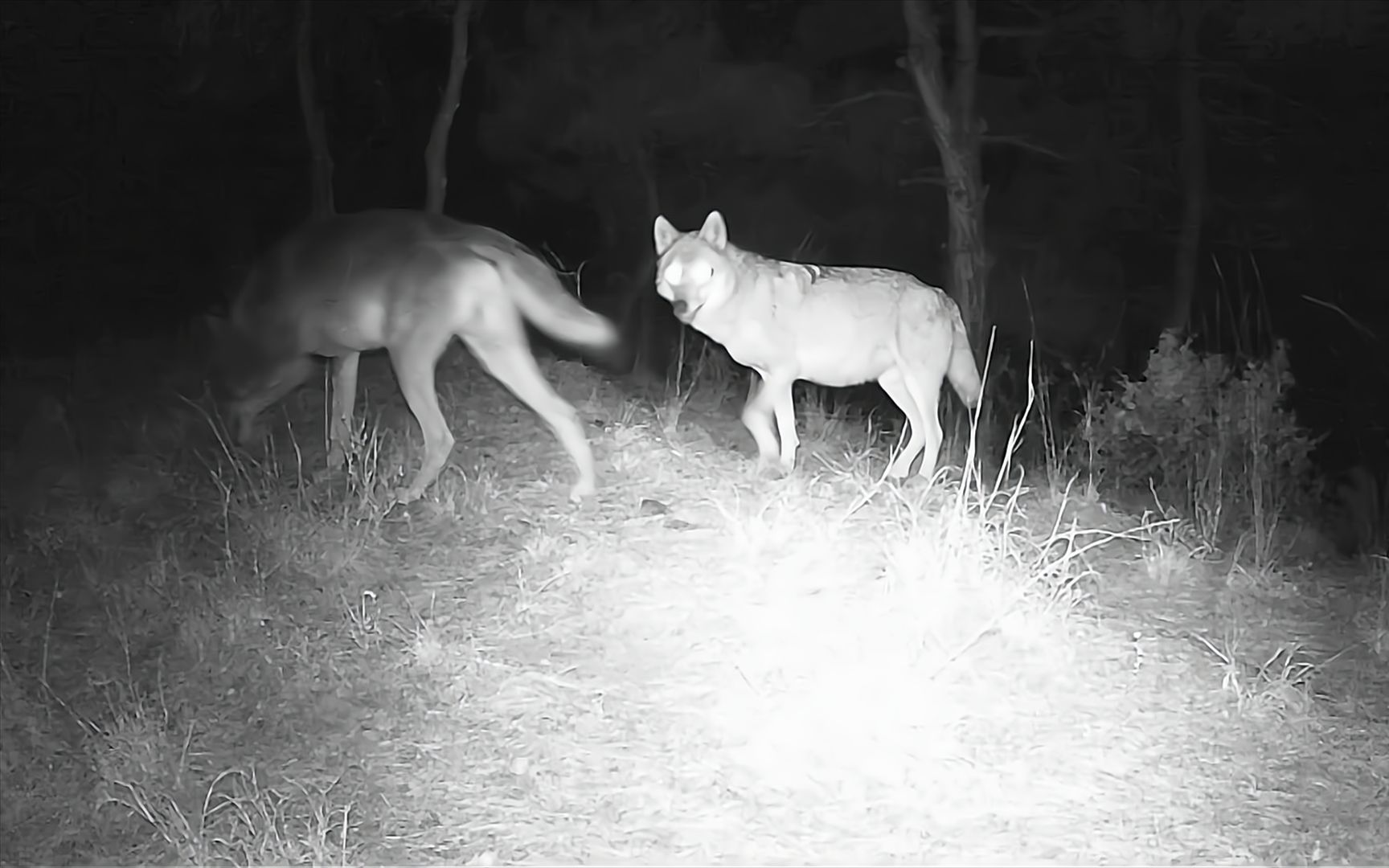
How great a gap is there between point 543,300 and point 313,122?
125cm

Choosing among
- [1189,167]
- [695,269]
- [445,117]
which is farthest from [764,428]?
[1189,167]

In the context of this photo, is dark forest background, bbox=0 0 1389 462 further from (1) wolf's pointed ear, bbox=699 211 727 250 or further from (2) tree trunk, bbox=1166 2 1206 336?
(1) wolf's pointed ear, bbox=699 211 727 250

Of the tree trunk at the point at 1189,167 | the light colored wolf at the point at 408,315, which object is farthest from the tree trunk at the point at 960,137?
the light colored wolf at the point at 408,315

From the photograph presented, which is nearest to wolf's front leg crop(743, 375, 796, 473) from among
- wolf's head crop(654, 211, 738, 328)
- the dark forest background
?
wolf's head crop(654, 211, 738, 328)

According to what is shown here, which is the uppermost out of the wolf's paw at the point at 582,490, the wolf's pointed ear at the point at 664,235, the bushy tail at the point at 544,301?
the wolf's pointed ear at the point at 664,235

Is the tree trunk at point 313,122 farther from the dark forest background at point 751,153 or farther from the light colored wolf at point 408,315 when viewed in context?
the light colored wolf at point 408,315

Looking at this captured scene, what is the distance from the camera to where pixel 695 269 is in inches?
99.9

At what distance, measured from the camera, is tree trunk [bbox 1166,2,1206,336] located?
3566 millimetres

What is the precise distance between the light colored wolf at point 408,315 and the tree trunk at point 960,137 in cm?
103

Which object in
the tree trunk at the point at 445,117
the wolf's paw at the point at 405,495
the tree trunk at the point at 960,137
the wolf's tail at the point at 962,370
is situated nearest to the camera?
the wolf's paw at the point at 405,495

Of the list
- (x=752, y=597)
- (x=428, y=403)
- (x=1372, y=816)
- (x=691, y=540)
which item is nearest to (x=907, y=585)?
(x=752, y=597)

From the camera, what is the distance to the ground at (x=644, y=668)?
1.65m

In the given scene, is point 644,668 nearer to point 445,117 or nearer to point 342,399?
point 342,399

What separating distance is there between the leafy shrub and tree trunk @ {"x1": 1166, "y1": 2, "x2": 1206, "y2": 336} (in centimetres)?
76
